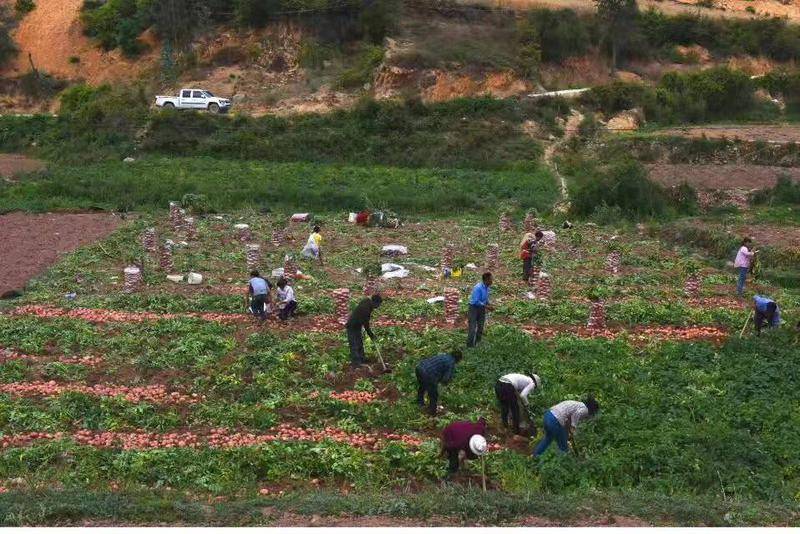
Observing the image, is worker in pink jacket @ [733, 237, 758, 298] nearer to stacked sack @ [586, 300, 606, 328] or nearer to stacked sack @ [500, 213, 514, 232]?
stacked sack @ [586, 300, 606, 328]

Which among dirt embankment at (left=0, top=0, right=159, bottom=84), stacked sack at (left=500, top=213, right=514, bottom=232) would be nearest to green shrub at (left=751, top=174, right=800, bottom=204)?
stacked sack at (left=500, top=213, right=514, bottom=232)

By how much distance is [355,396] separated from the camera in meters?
12.2

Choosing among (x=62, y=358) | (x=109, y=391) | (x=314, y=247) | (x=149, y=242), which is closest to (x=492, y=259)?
(x=314, y=247)

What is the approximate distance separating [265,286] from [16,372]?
13.5 ft

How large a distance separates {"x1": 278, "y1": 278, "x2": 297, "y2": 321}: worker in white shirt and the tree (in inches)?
1448

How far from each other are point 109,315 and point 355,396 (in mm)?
6066

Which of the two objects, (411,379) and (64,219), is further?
(64,219)

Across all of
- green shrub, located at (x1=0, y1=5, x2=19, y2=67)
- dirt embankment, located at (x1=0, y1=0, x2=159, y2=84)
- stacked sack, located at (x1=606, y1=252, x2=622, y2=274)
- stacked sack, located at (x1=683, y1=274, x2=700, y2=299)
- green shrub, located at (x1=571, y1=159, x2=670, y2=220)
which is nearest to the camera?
stacked sack, located at (x1=683, y1=274, x2=700, y2=299)

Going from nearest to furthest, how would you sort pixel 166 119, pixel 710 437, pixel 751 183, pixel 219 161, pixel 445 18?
pixel 710 437, pixel 751 183, pixel 219 161, pixel 166 119, pixel 445 18

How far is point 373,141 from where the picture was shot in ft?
123

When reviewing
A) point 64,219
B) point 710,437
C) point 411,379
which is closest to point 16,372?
point 411,379

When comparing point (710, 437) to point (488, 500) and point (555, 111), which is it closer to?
point (488, 500)

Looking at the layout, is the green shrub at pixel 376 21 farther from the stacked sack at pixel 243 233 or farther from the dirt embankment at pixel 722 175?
the stacked sack at pixel 243 233

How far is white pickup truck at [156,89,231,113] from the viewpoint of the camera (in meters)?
41.0
